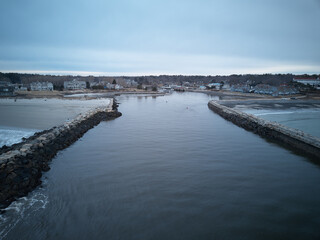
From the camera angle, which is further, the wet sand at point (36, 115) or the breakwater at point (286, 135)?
the wet sand at point (36, 115)

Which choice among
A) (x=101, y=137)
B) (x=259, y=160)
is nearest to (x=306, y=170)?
(x=259, y=160)

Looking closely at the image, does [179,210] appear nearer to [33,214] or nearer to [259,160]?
[33,214]

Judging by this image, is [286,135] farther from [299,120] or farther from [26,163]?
[26,163]

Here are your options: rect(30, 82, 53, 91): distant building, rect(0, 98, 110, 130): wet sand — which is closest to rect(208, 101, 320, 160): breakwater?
rect(0, 98, 110, 130): wet sand

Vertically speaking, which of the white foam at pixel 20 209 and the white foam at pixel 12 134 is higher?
the white foam at pixel 12 134

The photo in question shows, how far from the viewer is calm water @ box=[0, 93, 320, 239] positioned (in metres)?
5.53

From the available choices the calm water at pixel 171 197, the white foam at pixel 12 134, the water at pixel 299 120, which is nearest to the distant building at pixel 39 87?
the white foam at pixel 12 134

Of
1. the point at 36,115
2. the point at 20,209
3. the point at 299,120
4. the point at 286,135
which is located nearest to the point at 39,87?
the point at 36,115

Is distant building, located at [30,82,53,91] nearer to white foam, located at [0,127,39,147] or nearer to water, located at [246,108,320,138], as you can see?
white foam, located at [0,127,39,147]

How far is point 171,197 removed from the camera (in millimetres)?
7047

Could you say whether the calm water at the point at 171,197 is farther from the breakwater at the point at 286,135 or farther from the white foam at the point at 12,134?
the white foam at the point at 12,134

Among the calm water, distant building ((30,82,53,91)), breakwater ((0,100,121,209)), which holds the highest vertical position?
distant building ((30,82,53,91))

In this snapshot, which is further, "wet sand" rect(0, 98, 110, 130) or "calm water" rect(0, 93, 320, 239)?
"wet sand" rect(0, 98, 110, 130)

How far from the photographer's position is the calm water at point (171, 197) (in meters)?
5.53
